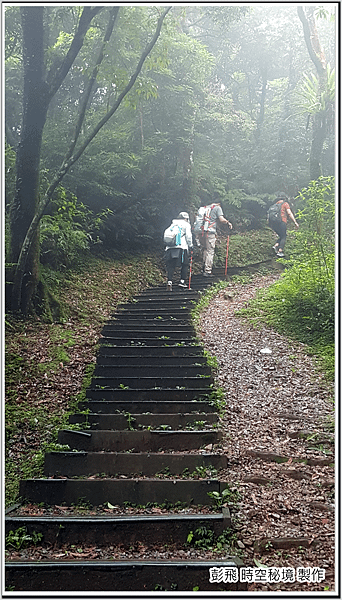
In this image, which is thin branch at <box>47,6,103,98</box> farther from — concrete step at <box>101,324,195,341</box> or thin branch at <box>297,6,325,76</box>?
thin branch at <box>297,6,325,76</box>

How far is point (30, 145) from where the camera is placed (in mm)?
7734

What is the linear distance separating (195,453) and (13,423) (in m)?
2.32

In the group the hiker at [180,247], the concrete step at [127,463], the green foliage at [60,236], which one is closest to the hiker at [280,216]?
the hiker at [180,247]

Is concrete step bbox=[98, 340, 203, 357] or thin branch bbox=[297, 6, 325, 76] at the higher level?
thin branch bbox=[297, 6, 325, 76]

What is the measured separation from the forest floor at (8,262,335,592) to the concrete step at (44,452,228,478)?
0.82 ft

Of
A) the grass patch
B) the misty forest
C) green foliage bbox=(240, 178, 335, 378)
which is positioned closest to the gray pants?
the misty forest

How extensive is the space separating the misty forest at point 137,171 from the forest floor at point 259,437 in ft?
0.20

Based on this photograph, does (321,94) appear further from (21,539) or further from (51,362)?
(21,539)

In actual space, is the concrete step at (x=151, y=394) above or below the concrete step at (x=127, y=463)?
above

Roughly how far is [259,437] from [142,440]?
131cm

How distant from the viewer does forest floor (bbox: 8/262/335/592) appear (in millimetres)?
3662

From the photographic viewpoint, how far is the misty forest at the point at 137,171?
292 inches

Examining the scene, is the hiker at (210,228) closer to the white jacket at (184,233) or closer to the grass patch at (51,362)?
the white jacket at (184,233)

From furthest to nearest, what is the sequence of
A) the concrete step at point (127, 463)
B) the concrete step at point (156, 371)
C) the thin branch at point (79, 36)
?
1. the thin branch at point (79, 36)
2. the concrete step at point (156, 371)
3. the concrete step at point (127, 463)
